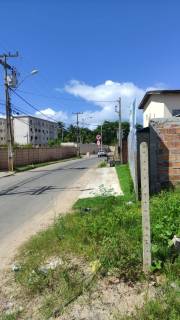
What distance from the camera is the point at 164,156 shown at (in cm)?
1105

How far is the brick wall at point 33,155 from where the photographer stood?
40.1m

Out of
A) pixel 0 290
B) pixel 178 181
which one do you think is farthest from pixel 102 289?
pixel 178 181

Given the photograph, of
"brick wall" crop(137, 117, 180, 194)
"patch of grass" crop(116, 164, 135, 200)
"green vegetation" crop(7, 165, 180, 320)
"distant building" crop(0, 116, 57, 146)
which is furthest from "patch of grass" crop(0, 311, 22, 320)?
"distant building" crop(0, 116, 57, 146)

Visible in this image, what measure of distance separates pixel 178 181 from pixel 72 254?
499cm

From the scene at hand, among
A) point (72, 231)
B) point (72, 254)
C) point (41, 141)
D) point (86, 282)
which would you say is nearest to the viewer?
point (86, 282)

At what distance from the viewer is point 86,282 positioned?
5.38 metres

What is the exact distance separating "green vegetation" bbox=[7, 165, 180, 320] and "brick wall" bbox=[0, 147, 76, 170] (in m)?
32.3

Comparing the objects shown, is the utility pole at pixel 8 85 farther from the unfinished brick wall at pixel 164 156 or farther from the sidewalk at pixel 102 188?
the unfinished brick wall at pixel 164 156

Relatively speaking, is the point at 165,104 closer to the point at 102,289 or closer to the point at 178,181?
the point at 178,181

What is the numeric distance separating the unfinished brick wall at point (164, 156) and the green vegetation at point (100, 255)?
2482mm

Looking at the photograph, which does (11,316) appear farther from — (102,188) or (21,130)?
(21,130)

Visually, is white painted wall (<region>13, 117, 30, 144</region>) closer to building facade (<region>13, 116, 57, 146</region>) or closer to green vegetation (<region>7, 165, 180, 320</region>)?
building facade (<region>13, 116, 57, 146</region>)

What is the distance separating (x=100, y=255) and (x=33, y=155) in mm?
47013

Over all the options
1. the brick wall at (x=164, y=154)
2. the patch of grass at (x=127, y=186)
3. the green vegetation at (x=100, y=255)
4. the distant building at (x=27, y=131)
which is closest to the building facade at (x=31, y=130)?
the distant building at (x=27, y=131)
